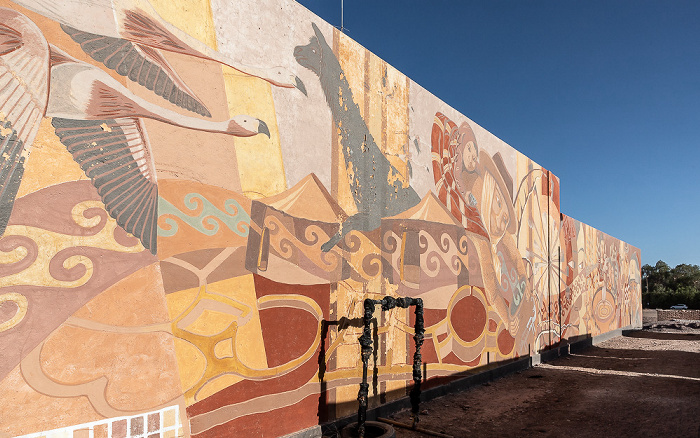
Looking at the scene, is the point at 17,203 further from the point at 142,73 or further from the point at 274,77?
the point at 274,77

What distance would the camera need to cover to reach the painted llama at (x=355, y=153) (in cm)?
484

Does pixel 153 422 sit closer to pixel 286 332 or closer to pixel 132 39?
pixel 286 332

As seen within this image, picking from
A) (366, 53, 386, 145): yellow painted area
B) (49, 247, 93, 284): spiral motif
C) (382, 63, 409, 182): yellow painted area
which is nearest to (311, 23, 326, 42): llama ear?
(366, 53, 386, 145): yellow painted area

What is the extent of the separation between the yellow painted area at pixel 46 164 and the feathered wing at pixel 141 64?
2.04 feet

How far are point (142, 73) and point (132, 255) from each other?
134 cm

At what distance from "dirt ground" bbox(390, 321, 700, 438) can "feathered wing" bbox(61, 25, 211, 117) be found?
3.95 meters

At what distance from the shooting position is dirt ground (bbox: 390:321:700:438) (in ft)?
16.9

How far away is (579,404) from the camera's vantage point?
6359 millimetres

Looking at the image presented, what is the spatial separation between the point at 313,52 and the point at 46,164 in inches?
113

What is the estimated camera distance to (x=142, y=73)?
131 inches

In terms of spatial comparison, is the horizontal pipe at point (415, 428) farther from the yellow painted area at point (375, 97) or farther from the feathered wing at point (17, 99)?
the feathered wing at point (17, 99)

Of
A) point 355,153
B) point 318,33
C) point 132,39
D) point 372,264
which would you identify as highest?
point 318,33

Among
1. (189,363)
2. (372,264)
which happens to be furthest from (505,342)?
(189,363)

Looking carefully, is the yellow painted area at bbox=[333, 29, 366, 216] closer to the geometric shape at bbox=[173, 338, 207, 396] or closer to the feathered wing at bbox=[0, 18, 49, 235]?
the geometric shape at bbox=[173, 338, 207, 396]
